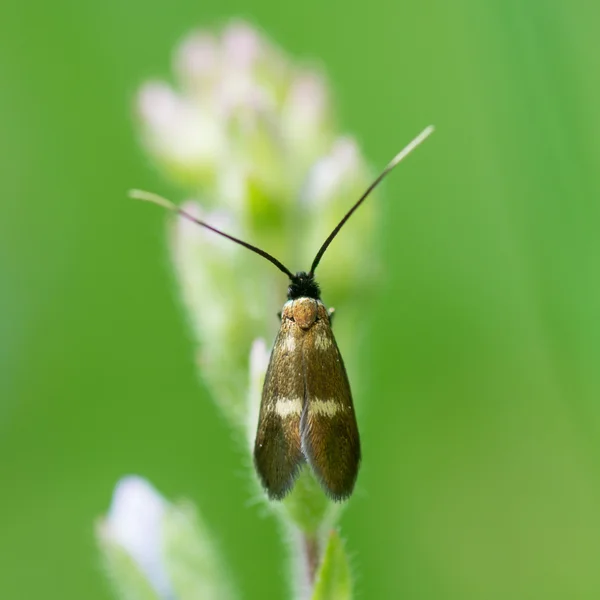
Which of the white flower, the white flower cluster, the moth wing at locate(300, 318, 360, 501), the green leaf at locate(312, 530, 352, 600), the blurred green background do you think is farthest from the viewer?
the blurred green background

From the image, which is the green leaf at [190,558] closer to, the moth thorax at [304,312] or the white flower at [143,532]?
the white flower at [143,532]

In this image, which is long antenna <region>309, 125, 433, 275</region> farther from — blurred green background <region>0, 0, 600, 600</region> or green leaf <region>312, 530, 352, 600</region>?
green leaf <region>312, 530, 352, 600</region>

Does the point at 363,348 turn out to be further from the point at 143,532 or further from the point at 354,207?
the point at 143,532

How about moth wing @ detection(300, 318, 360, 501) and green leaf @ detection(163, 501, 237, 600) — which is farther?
green leaf @ detection(163, 501, 237, 600)

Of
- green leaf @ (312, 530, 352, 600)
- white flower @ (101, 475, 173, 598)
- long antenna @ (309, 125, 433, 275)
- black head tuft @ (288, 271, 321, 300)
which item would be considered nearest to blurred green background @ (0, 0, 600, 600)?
long antenna @ (309, 125, 433, 275)

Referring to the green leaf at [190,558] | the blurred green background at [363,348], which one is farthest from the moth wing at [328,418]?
the blurred green background at [363,348]

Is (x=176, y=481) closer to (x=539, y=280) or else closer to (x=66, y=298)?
(x=66, y=298)
